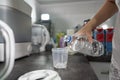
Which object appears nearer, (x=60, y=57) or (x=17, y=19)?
(x=60, y=57)

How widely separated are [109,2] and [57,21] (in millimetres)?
1450

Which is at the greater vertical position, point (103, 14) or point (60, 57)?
point (103, 14)

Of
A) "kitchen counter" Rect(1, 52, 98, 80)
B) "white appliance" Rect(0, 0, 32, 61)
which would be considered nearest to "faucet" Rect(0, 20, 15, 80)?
"kitchen counter" Rect(1, 52, 98, 80)

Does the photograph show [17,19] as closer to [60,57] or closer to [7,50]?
[60,57]

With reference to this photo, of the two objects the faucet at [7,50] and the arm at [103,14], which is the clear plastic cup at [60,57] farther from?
the faucet at [7,50]

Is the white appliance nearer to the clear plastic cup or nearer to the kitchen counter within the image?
the kitchen counter

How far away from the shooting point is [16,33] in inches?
34.8

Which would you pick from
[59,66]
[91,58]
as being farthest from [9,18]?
[91,58]

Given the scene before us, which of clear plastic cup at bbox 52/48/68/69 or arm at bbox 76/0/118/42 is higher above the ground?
arm at bbox 76/0/118/42

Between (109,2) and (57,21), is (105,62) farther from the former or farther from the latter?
(57,21)

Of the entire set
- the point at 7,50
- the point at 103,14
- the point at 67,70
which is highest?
the point at 103,14

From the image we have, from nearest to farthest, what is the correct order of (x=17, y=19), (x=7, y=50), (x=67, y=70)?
(x=7, y=50) < (x=67, y=70) < (x=17, y=19)

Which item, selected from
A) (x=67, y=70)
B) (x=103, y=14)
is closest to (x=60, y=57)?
(x=67, y=70)

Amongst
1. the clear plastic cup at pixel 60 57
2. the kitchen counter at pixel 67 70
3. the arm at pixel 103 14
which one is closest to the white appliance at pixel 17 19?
the kitchen counter at pixel 67 70
